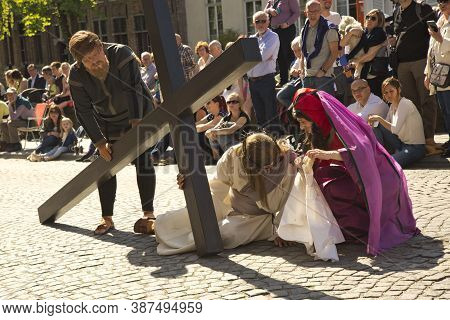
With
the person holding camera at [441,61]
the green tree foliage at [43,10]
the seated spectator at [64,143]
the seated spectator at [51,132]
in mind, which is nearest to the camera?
the person holding camera at [441,61]

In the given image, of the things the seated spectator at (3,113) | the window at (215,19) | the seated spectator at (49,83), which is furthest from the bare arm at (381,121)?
the window at (215,19)

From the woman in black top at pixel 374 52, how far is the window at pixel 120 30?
27.7 m

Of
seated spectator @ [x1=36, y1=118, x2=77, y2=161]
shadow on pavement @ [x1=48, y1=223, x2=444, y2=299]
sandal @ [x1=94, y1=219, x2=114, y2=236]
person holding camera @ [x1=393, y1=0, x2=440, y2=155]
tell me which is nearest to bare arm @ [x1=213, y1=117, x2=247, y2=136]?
person holding camera @ [x1=393, y1=0, x2=440, y2=155]

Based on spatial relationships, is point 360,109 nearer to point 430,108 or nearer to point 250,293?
point 430,108

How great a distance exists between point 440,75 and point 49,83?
1040 cm

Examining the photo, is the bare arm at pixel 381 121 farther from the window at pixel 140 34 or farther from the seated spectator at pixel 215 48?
the window at pixel 140 34

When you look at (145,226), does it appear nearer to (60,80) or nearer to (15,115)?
(60,80)

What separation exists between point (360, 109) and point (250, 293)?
5798 millimetres

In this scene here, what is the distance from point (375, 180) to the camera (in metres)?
5.48

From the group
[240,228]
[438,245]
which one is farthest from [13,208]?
[438,245]

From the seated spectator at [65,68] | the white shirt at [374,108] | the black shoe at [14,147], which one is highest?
the seated spectator at [65,68]

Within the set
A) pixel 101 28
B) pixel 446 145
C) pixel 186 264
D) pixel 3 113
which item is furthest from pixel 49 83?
pixel 101 28

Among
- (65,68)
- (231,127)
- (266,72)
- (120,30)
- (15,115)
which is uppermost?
(120,30)

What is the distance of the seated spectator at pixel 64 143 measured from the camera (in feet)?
48.6
